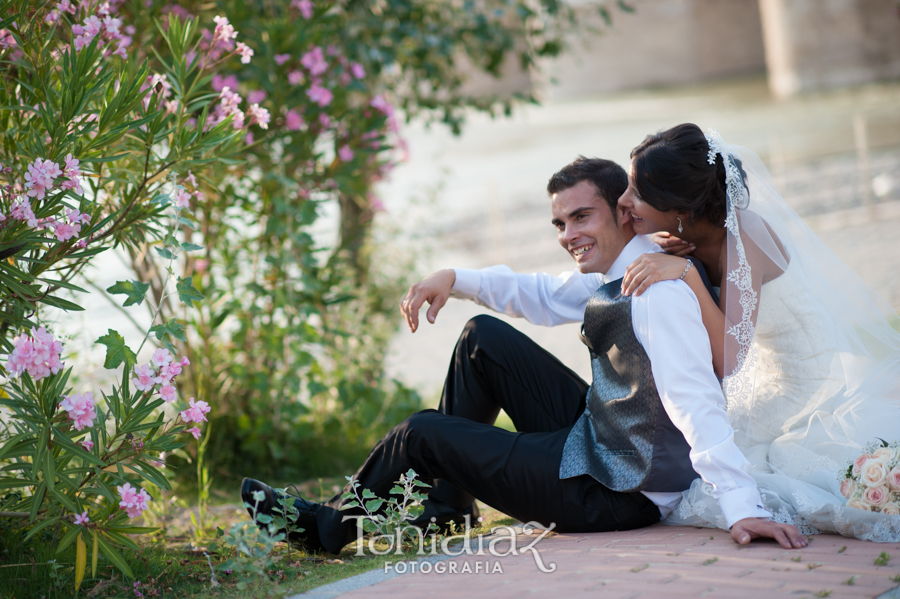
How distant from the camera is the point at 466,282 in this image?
3.08 metres

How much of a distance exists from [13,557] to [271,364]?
1.83 metres

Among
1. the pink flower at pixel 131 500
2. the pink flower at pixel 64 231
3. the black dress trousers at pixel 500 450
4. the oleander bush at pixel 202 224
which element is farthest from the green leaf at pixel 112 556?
the pink flower at pixel 64 231

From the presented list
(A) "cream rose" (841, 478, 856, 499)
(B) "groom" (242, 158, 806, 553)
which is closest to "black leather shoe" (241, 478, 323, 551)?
(B) "groom" (242, 158, 806, 553)

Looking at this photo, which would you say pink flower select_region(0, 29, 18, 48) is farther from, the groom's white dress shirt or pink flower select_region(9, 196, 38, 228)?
the groom's white dress shirt

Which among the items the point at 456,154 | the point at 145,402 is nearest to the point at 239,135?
the point at 145,402

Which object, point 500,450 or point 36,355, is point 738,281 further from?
point 36,355

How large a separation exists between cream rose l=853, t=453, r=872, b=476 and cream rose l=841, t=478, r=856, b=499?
0.03 meters

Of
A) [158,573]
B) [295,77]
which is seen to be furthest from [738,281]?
[295,77]

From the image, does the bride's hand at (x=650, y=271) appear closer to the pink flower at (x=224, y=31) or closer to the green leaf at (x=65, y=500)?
the pink flower at (x=224, y=31)

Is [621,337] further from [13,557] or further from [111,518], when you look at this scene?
[13,557]

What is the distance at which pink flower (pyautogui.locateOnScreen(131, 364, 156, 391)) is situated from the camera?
2.14 meters

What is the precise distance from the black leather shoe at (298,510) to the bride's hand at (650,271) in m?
1.25

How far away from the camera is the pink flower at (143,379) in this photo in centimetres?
214

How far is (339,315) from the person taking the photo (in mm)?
4980
